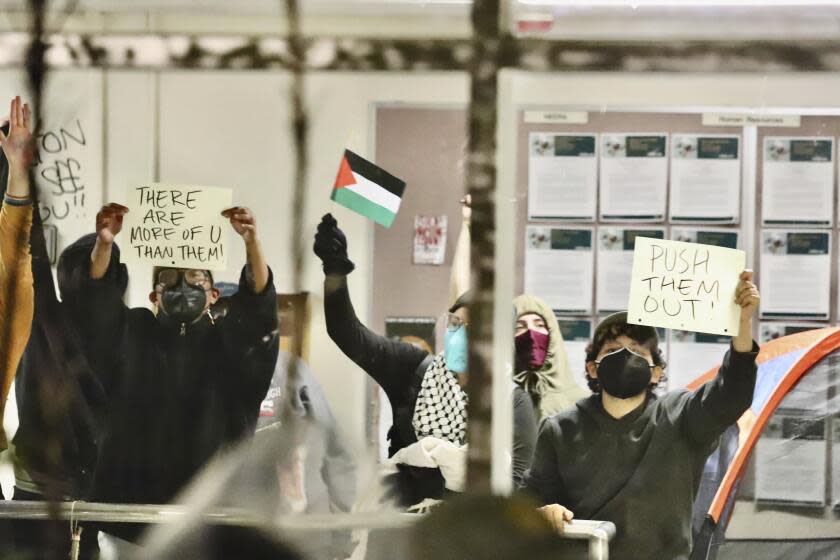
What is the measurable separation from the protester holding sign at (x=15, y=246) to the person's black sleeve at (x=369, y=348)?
1.83 feet

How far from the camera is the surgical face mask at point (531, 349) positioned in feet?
6.47

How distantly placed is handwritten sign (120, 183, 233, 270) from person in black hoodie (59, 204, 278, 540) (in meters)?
0.04

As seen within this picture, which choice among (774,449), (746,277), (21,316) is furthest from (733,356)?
(21,316)

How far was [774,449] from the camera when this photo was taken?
6.95ft

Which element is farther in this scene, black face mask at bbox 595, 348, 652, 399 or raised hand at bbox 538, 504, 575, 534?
black face mask at bbox 595, 348, 652, 399

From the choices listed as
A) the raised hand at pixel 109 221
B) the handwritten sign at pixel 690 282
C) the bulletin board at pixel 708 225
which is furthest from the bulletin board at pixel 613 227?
the raised hand at pixel 109 221

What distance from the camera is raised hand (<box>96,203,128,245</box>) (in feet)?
6.04

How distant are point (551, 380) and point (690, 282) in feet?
1.16

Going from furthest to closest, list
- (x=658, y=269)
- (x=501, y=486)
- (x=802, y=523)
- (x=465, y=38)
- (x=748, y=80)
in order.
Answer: (x=802, y=523), (x=748, y=80), (x=658, y=269), (x=501, y=486), (x=465, y=38)

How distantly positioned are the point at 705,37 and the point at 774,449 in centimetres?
102

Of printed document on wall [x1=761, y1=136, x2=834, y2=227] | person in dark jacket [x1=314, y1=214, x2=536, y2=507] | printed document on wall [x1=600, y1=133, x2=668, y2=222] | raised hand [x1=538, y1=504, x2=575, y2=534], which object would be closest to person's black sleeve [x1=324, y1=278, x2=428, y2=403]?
person in dark jacket [x1=314, y1=214, x2=536, y2=507]

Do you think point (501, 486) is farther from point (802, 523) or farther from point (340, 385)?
point (802, 523)

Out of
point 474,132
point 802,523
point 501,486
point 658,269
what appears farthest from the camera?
point 802,523

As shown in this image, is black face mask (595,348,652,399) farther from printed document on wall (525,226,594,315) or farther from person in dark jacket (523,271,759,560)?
printed document on wall (525,226,594,315)
